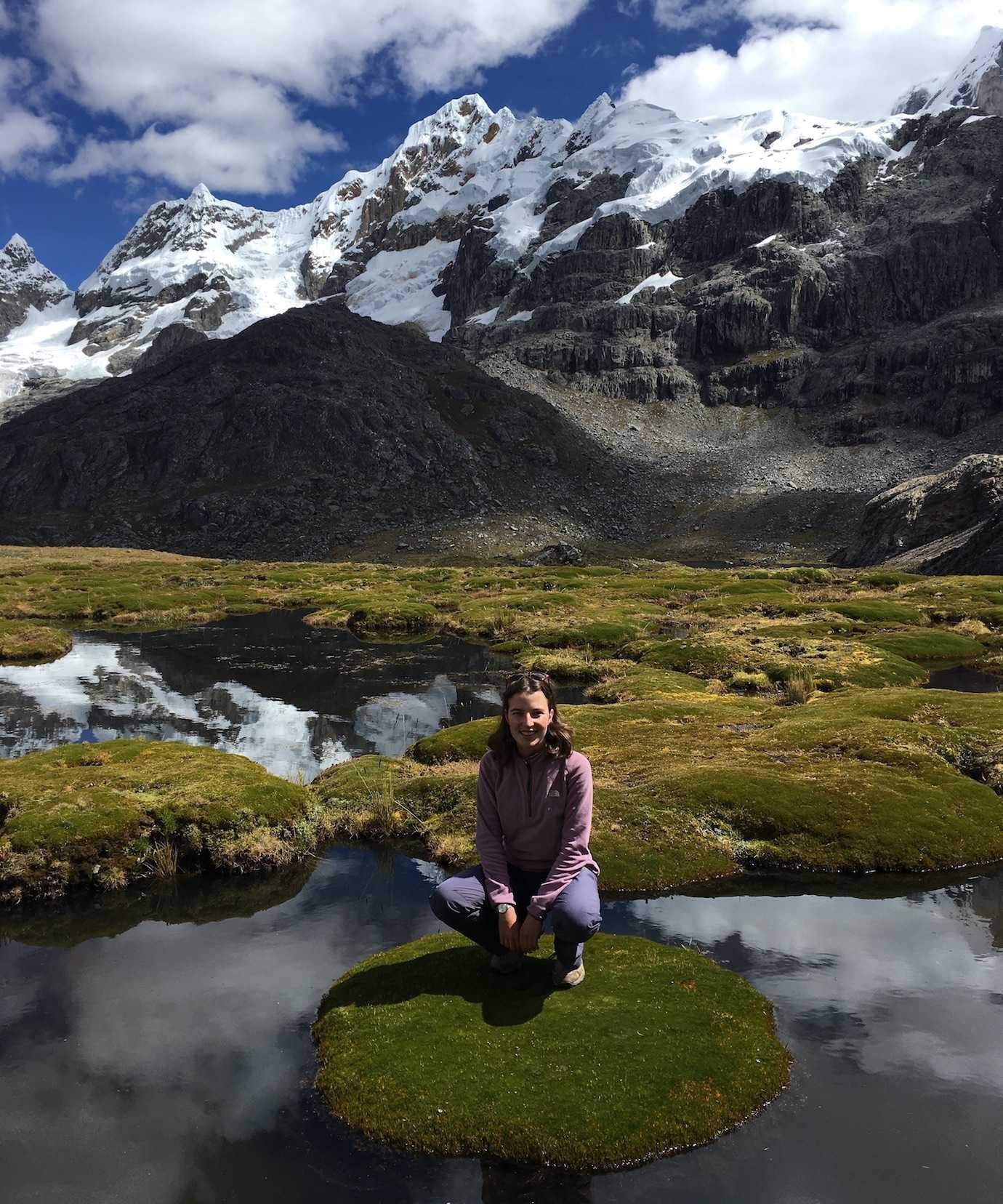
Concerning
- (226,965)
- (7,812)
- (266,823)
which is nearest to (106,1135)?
(226,965)

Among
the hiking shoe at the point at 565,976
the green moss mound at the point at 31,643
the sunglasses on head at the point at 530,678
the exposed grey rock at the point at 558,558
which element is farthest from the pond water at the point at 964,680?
the exposed grey rock at the point at 558,558

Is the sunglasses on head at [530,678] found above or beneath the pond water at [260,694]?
above

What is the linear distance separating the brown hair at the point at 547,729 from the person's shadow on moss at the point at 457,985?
3000mm

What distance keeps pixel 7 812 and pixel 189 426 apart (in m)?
185

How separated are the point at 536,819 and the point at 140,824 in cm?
1072

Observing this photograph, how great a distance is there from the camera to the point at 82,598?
6600 centimetres

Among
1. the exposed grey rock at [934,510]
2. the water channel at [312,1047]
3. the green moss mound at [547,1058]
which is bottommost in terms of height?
the water channel at [312,1047]

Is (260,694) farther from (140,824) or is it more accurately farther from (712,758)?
(712,758)

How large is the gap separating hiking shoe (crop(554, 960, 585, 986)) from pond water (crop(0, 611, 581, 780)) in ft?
45.9

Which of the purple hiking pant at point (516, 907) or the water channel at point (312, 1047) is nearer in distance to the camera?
the water channel at point (312, 1047)

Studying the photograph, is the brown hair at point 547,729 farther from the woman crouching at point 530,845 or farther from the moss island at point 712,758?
the moss island at point 712,758

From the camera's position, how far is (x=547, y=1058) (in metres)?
9.12

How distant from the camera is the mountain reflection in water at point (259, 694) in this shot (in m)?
28.0

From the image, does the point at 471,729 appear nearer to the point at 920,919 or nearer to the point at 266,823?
the point at 266,823
